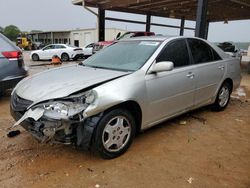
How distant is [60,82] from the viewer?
291 cm

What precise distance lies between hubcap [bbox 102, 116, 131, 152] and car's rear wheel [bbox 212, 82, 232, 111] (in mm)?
2500

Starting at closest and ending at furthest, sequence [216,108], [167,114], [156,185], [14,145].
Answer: [156,185]
[14,145]
[167,114]
[216,108]

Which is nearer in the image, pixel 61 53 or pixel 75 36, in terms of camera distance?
pixel 61 53

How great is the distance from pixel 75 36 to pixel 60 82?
1563 inches

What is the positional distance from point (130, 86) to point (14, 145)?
1.79 metres

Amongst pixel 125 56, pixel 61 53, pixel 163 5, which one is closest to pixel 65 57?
pixel 61 53

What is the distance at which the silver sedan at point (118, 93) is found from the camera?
8.35 ft

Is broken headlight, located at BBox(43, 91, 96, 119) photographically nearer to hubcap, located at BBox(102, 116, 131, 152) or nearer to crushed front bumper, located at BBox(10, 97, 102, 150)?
crushed front bumper, located at BBox(10, 97, 102, 150)

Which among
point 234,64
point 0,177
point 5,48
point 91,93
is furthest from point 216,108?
point 5,48

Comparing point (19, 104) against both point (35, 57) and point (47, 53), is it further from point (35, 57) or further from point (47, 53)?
point (35, 57)

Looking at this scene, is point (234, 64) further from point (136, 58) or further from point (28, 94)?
point (28, 94)

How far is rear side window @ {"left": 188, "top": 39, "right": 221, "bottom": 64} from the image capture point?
4.07 m

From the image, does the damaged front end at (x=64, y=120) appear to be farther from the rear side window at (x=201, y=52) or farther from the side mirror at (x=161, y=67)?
the rear side window at (x=201, y=52)

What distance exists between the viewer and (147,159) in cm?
296
